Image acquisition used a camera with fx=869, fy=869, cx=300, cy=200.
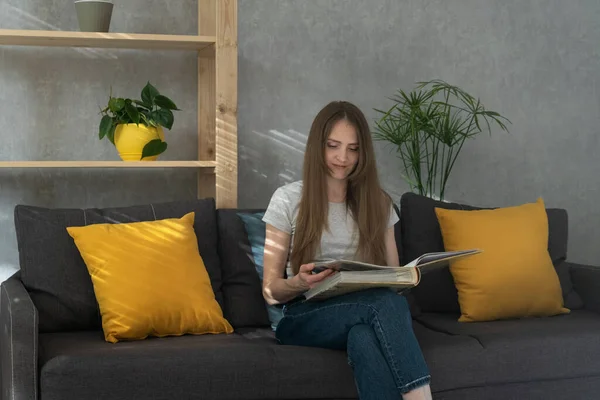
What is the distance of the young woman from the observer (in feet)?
8.30

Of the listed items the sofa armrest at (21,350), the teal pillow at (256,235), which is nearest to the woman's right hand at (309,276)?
the teal pillow at (256,235)

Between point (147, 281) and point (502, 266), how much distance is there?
1.29 m

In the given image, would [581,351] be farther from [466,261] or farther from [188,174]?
[188,174]

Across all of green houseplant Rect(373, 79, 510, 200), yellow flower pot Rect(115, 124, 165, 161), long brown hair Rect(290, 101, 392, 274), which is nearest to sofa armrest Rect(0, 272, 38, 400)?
long brown hair Rect(290, 101, 392, 274)

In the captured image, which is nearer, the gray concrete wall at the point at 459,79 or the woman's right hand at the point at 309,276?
the woman's right hand at the point at 309,276

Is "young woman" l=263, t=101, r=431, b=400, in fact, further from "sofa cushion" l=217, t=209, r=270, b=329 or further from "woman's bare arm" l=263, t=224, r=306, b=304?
"sofa cushion" l=217, t=209, r=270, b=329

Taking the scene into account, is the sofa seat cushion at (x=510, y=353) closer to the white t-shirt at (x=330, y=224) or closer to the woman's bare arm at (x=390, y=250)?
the woman's bare arm at (x=390, y=250)

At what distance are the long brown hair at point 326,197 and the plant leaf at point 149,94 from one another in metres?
0.80

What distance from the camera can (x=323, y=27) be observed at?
12.9 feet

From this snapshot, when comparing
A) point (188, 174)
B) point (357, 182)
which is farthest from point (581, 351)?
point (188, 174)

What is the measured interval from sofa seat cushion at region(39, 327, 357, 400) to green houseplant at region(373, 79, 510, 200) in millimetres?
1397

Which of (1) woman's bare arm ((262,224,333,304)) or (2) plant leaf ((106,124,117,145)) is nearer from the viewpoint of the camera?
(1) woman's bare arm ((262,224,333,304))

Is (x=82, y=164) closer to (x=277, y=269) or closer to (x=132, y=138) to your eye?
(x=132, y=138)

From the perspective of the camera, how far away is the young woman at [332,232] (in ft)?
8.30
